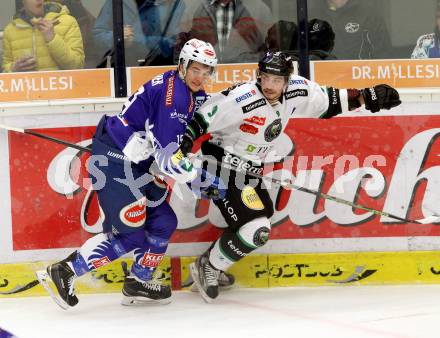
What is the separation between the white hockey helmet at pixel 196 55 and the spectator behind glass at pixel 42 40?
2.53 feet

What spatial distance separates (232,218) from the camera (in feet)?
14.6

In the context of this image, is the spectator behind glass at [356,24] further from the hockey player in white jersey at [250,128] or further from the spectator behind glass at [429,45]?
the hockey player in white jersey at [250,128]

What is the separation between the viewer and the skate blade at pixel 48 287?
429 centimetres

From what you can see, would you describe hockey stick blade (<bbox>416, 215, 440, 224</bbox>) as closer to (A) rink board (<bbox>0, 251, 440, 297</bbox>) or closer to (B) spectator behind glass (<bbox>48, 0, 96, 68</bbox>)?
(A) rink board (<bbox>0, 251, 440, 297</bbox>)

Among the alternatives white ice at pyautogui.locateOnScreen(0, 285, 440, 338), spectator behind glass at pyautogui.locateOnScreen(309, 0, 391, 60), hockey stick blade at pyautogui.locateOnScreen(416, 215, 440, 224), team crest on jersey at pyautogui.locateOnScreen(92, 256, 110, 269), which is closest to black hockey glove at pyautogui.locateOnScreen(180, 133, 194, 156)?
team crest on jersey at pyautogui.locateOnScreen(92, 256, 110, 269)

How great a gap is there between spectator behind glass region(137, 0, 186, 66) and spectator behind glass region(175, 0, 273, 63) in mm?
43

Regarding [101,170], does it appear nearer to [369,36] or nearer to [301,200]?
[301,200]

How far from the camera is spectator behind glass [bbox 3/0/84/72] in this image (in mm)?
4699

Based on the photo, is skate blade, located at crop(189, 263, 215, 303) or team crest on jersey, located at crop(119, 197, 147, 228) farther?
skate blade, located at crop(189, 263, 215, 303)

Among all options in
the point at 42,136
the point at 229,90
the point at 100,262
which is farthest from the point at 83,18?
the point at 100,262

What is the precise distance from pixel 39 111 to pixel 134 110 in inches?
25.6

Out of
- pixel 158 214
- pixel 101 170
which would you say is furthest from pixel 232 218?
pixel 101 170

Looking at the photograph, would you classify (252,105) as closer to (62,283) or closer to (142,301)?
(142,301)

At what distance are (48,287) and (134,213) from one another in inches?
21.4
